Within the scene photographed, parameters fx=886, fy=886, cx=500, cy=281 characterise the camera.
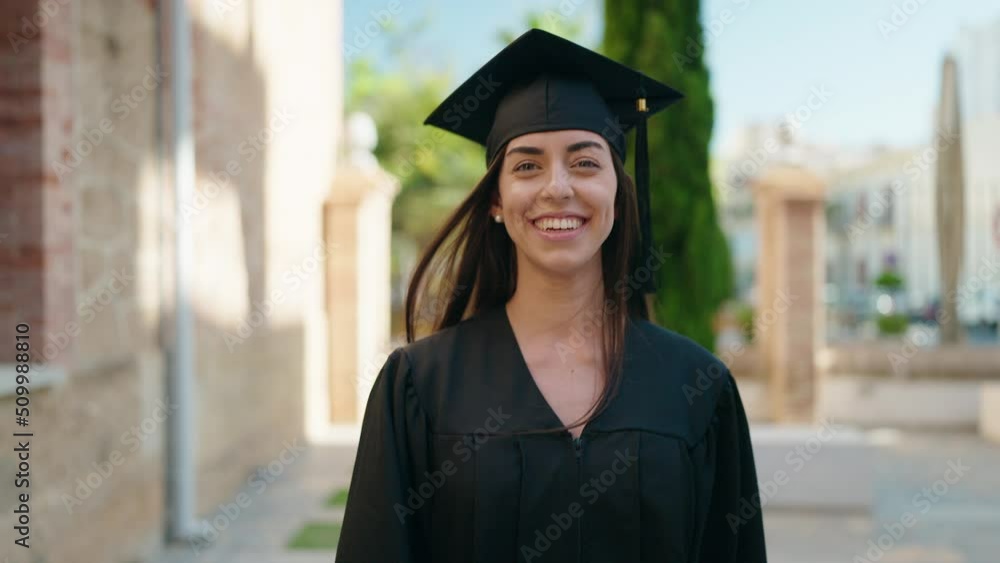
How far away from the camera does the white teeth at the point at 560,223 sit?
5.74 ft

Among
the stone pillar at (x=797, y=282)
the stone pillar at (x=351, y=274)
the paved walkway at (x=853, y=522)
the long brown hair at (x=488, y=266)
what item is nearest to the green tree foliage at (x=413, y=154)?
the stone pillar at (x=351, y=274)

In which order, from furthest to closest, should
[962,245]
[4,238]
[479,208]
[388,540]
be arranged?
[962,245]
[4,238]
[479,208]
[388,540]

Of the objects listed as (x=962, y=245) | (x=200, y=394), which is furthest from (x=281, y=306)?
(x=962, y=245)

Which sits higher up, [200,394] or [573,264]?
[573,264]

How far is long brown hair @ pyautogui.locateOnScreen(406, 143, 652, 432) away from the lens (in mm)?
1879

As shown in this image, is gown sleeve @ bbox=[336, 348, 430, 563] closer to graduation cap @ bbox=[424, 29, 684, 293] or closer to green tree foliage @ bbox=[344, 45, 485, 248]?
graduation cap @ bbox=[424, 29, 684, 293]

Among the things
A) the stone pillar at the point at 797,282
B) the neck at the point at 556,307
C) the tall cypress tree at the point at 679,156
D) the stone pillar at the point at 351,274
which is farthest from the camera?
the stone pillar at the point at 351,274

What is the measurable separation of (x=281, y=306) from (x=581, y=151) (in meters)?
6.08

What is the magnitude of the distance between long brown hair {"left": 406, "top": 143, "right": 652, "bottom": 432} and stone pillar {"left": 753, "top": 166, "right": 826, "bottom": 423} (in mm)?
6498

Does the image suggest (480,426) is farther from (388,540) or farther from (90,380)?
(90,380)

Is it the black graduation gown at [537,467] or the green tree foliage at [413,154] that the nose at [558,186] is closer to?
the black graduation gown at [537,467]

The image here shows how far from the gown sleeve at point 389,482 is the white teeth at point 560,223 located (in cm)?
40

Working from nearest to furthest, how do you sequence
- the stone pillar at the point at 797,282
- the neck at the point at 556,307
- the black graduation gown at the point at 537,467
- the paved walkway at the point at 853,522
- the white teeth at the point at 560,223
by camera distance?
the black graduation gown at the point at 537,467 → the white teeth at the point at 560,223 → the neck at the point at 556,307 → the paved walkway at the point at 853,522 → the stone pillar at the point at 797,282

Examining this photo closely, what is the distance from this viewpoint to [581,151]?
69.9 inches
